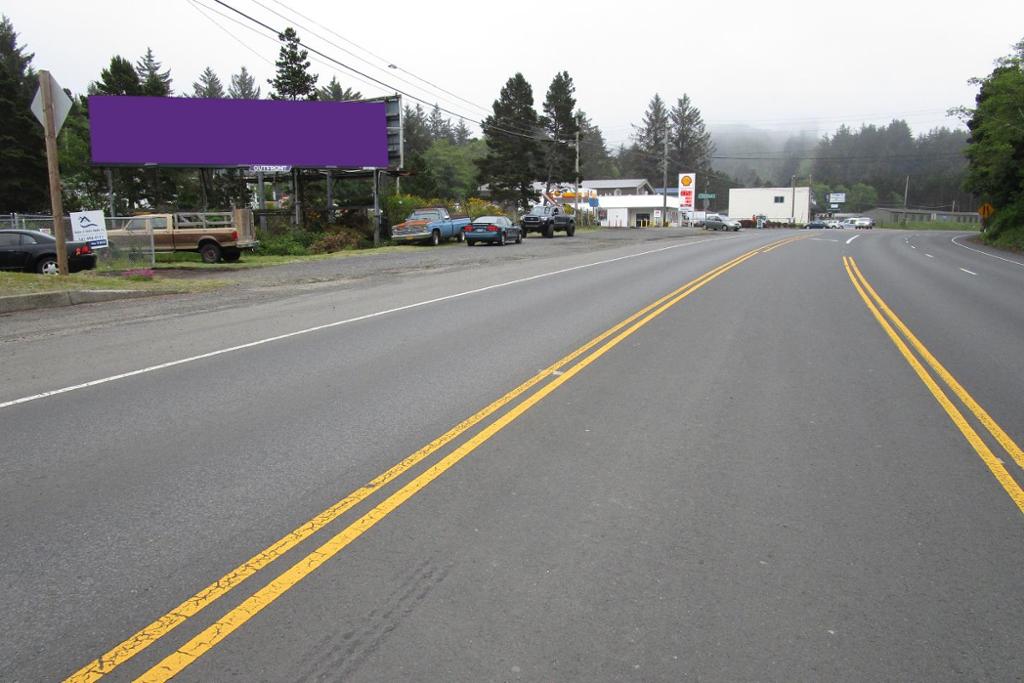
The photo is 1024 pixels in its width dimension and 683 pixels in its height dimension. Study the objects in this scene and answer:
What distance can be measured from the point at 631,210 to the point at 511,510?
94371 millimetres

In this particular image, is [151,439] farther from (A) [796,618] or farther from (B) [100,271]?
(B) [100,271]

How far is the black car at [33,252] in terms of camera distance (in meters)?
17.8

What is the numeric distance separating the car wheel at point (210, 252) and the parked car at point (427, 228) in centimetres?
Result: 1131

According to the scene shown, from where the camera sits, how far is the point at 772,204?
98.5 metres

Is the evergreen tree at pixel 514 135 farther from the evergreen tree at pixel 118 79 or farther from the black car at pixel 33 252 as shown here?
the black car at pixel 33 252

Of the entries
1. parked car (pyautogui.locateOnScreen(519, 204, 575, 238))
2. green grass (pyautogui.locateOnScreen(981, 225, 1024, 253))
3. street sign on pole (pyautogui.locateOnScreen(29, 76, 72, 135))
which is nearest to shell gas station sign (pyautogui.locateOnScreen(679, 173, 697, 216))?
green grass (pyautogui.locateOnScreen(981, 225, 1024, 253))

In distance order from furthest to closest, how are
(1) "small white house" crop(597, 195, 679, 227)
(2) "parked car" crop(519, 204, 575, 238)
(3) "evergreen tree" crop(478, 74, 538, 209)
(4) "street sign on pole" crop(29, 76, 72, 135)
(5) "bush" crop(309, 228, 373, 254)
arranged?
(1) "small white house" crop(597, 195, 679, 227) < (3) "evergreen tree" crop(478, 74, 538, 209) < (2) "parked car" crop(519, 204, 575, 238) < (5) "bush" crop(309, 228, 373, 254) < (4) "street sign on pole" crop(29, 76, 72, 135)

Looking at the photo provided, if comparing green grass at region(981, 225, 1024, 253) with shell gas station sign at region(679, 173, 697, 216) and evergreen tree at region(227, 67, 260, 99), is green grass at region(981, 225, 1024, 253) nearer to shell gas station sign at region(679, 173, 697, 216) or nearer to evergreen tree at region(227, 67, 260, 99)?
shell gas station sign at region(679, 173, 697, 216)

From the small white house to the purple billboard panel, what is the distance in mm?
62116

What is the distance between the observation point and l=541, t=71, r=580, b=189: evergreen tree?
232ft

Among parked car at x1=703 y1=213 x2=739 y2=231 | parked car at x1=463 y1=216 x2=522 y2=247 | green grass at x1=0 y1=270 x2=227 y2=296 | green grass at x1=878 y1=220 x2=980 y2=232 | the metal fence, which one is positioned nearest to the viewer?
green grass at x1=0 y1=270 x2=227 y2=296

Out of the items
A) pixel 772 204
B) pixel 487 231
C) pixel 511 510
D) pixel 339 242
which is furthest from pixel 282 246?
pixel 772 204

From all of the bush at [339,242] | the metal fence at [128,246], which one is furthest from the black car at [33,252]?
the bush at [339,242]

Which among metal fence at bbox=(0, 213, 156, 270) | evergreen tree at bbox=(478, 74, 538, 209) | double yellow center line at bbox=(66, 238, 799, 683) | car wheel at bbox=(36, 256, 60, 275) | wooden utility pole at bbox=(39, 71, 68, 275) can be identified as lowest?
double yellow center line at bbox=(66, 238, 799, 683)
